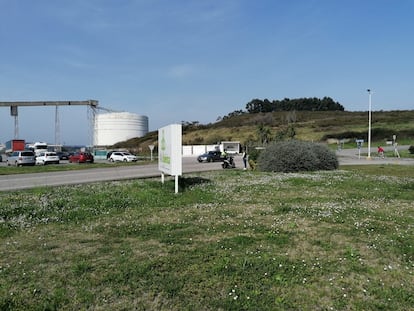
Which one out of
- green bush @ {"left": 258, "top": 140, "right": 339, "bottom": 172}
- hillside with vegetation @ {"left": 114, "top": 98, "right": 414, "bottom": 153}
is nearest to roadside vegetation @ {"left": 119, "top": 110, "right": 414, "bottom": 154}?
hillside with vegetation @ {"left": 114, "top": 98, "right": 414, "bottom": 153}

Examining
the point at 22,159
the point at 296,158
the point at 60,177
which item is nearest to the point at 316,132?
the point at 22,159

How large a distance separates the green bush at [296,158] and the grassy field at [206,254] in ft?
42.8

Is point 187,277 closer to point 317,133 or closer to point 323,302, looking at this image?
point 323,302

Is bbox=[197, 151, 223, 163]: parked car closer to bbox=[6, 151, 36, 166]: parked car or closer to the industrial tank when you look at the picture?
bbox=[6, 151, 36, 166]: parked car

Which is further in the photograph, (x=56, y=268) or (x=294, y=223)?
(x=294, y=223)

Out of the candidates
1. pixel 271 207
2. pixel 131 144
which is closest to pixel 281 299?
pixel 271 207

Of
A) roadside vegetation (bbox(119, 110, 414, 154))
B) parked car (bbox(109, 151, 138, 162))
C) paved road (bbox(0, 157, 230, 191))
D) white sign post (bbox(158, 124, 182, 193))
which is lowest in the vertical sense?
paved road (bbox(0, 157, 230, 191))

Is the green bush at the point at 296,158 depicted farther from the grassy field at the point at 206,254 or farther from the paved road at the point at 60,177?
the grassy field at the point at 206,254

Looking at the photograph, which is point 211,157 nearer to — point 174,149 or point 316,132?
point 174,149

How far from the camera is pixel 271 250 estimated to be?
621 cm

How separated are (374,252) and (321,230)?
1.55 meters

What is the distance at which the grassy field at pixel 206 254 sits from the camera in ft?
14.5

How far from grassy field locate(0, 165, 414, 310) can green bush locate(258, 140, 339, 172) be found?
42.8 feet

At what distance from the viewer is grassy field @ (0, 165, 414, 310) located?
174 inches
